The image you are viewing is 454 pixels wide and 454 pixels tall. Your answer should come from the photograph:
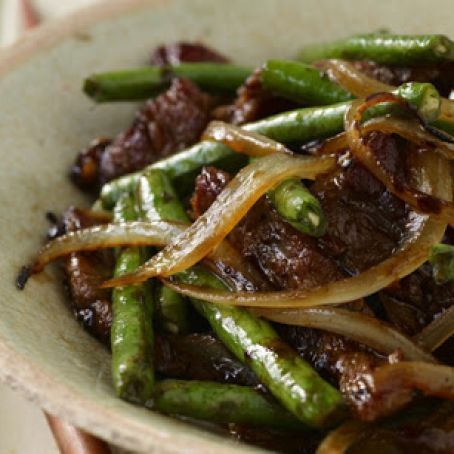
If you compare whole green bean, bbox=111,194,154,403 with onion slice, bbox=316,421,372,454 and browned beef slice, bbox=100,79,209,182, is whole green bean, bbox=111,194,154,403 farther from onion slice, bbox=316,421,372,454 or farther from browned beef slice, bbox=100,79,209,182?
browned beef slice, bbox=100,79,209,182

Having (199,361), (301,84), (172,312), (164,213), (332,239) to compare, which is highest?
(301,84)

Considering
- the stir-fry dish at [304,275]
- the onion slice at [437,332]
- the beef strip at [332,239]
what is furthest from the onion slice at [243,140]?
the onion slice at [437,332]

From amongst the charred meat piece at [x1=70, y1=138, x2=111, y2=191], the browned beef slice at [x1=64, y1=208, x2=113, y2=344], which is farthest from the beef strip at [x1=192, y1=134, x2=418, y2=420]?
the charred meat piece at [x1=70, y1=138, x2=111, y2=191]

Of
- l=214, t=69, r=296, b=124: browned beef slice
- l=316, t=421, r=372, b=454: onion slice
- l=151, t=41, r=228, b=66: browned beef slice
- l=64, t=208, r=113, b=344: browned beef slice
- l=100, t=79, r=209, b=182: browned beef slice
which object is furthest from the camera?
l=151, t=41, r=228, b=66: browned beef slice

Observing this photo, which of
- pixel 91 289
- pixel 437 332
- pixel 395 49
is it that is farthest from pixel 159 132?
pixel 437 332

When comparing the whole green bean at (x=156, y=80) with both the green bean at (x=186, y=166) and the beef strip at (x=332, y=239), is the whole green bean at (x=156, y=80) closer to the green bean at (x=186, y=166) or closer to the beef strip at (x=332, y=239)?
the green bean at (x=186, y=166)

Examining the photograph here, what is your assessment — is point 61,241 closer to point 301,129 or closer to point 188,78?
point 301,129

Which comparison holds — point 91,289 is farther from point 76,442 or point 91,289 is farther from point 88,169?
point 88,169
